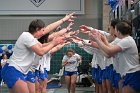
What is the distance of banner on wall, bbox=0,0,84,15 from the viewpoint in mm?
18906

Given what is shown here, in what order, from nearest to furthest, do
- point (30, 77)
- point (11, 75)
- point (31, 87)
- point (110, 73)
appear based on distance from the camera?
point (11, 75) → point (31, 87) → point (30, 77) → point (110, 73)

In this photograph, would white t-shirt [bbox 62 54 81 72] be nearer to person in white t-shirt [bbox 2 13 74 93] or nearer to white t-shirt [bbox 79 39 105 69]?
white t-shirt [bbox 79 39 105 69]

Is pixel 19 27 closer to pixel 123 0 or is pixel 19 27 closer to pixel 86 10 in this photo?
pixel 86 10

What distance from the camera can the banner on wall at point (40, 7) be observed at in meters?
18.9

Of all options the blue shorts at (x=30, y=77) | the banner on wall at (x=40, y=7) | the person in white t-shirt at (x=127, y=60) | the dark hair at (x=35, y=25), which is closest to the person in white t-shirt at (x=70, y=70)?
the blue shorts at (x=30, y=77)

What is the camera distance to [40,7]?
62.5 ft

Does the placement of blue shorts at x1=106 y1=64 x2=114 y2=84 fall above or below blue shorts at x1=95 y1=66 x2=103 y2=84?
above

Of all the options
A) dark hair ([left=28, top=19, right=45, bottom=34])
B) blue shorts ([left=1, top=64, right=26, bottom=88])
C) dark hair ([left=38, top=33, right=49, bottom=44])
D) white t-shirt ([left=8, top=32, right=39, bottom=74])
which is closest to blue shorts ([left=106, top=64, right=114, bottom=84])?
dark hair ([left=38, top=33, right=49, bottom=44])

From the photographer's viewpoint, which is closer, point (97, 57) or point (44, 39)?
point (44, 39)

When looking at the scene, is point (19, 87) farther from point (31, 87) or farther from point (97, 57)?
point (97, 57)

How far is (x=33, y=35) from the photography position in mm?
5992

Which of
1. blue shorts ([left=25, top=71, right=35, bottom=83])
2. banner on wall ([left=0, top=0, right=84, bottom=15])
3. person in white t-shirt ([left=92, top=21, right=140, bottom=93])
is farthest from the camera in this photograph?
banner on wall ([left=0, top=0, right=84, bottom=15])

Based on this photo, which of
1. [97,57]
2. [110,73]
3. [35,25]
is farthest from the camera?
[97,57]

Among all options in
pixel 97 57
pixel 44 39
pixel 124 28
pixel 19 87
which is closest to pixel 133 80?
pixel 124 28
